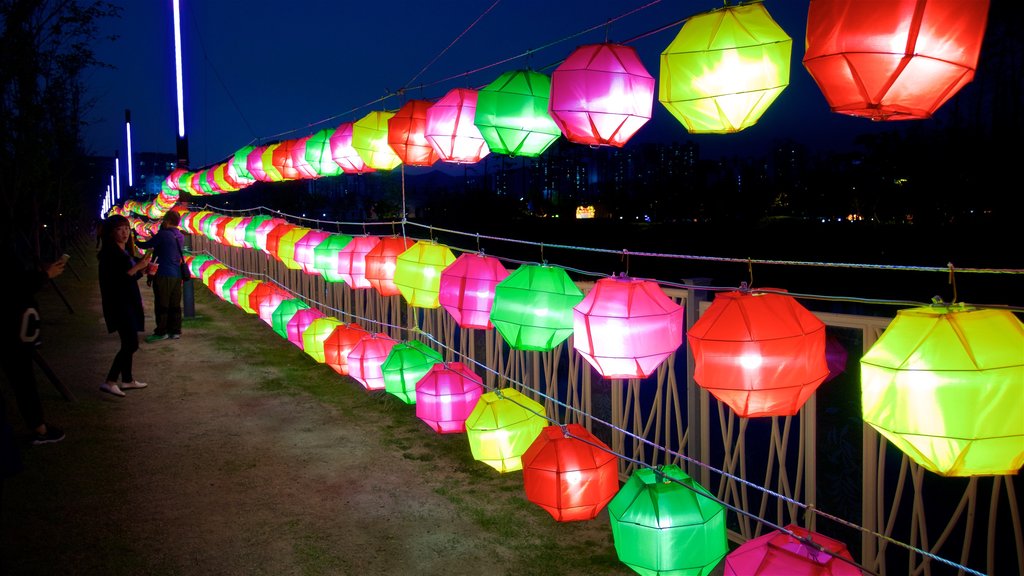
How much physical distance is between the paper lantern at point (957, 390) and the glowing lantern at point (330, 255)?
4.87 metres

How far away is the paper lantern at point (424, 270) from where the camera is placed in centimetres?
466

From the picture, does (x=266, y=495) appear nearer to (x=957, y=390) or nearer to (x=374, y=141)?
(x=374, y=141)

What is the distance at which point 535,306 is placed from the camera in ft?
11.5

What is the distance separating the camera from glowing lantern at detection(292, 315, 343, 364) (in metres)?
6.91

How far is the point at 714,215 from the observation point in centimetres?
5266

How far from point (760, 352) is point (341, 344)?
4541 mm

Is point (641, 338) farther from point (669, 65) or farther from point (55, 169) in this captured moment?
point (55, 169)

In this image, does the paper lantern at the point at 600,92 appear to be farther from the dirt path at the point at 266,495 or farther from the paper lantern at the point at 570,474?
the dirt path at the point at 266,495

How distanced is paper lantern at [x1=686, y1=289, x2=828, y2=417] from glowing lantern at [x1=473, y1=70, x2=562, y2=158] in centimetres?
142

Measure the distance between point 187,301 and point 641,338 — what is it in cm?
1138

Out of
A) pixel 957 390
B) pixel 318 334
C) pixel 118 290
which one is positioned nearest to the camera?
pixel 957 390

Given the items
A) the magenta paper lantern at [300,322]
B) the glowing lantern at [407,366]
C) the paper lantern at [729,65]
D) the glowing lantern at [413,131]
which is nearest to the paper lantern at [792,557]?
the paper lantern at [729,65]

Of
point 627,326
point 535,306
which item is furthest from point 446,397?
point 627,326

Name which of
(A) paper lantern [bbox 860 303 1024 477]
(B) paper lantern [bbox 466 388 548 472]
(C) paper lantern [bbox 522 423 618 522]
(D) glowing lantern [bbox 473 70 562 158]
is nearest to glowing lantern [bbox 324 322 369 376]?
(B) paper lantern [bbox 466 388 548 472]
